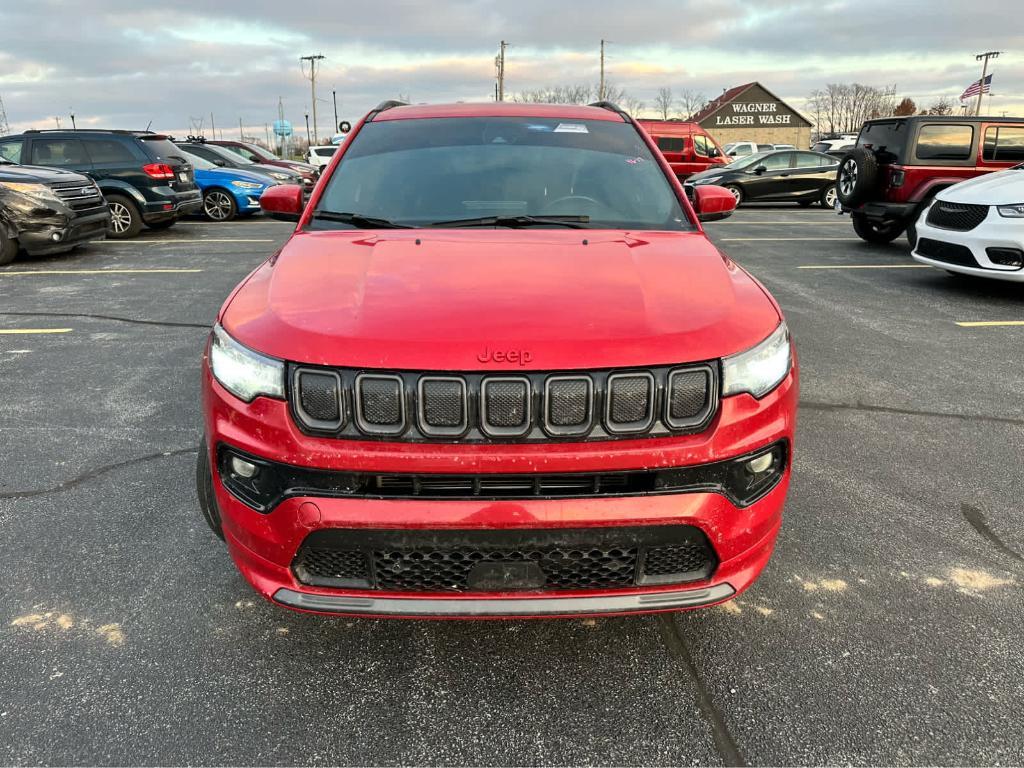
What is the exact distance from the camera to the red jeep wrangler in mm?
9867

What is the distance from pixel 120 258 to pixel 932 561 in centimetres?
1059

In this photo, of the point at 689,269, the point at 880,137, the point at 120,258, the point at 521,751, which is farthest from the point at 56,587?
the point at 880,137

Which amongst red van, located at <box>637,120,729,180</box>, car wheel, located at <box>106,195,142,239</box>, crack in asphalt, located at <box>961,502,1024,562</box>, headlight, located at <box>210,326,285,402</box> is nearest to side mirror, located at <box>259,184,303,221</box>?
headlight, located at <box>210,326,285,402</box>

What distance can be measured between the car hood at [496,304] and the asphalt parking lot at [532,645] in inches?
39.7

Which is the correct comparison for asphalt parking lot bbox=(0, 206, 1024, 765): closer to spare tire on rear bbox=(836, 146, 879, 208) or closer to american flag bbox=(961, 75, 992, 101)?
spare tire on rear bbox=(836, 146, 879, 208)

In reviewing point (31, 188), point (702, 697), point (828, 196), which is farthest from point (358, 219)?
point (828, 196)

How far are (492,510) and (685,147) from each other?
19.7 m

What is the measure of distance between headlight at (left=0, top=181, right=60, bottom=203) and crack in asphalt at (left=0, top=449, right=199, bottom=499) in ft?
23.7

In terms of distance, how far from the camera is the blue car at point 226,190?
1486 cm

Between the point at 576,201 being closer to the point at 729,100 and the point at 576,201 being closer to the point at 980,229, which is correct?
the point at 980,229

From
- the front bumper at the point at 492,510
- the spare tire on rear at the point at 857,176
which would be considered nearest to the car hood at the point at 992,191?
the spare tire on rear at the point at 857,176

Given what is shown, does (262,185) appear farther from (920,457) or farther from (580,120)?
(920,457)

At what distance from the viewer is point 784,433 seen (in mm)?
2066

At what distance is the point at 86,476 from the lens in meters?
3.48
